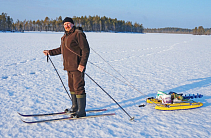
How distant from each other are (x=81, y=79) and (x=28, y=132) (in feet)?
4.11

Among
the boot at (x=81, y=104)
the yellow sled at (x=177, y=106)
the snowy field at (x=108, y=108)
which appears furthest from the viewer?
the yellow sled at (x=177, y=106)

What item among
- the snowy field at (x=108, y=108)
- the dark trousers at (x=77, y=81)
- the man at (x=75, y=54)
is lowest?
the snowy field at (x=108, y=108)

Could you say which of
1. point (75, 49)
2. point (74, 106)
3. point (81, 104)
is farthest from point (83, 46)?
point (74, 106)

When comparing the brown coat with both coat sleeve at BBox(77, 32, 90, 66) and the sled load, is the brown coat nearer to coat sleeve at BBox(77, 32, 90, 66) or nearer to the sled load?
coat sleeve at BBox(77, 32, 90, 66)

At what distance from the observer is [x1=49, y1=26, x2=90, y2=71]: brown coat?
332 centimetres

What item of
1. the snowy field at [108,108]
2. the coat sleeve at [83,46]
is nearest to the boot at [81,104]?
the snowy field at [108,108]

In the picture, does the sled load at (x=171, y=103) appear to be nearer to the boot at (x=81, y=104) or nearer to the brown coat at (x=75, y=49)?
the boot at (x=81, y=104)

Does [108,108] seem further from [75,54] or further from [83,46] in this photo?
[83,46]

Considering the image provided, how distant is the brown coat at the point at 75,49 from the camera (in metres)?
3.32

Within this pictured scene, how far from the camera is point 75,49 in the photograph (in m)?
3.41

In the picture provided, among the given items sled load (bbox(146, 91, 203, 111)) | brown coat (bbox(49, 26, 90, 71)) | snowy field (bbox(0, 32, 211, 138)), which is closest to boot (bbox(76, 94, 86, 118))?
snowy field (bbox(0, 32, 211, 138))

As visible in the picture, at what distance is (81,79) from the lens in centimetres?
346

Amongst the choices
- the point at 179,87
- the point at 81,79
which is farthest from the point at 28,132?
the point at 179,87

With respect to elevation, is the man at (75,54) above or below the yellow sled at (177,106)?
above
